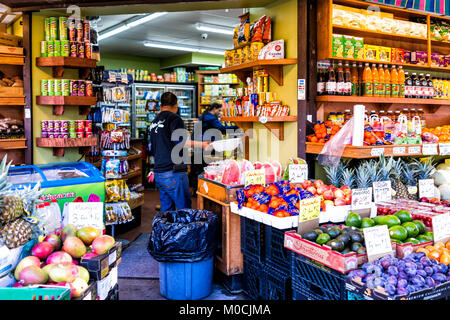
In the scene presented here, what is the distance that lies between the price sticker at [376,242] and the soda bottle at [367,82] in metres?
2.47

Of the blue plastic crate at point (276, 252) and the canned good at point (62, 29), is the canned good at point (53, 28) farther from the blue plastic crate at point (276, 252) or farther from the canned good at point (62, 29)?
the blue plastic crate at point (276, 252)

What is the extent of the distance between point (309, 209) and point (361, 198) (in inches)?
21.2

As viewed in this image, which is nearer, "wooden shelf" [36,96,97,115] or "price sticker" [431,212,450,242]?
"price sticker" [431,212,450,242]

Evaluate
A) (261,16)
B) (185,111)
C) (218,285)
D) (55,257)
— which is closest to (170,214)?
(218,285)

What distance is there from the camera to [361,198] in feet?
10.0

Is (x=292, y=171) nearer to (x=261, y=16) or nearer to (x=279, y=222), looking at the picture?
(x=279, y=222)

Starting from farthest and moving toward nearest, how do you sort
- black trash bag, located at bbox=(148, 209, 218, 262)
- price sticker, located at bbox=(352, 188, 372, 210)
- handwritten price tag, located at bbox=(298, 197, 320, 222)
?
1. black trash bag, located at bbox=(148, 209, 218, 262)
2. price sticker, located at bbox=(352, 188, 372, 210)
3. handwritten price tag, located at bbox=(298, 197, 320, 222)

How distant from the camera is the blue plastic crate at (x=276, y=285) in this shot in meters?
2.75

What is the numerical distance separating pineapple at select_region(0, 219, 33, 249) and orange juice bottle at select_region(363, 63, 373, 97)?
143 inches

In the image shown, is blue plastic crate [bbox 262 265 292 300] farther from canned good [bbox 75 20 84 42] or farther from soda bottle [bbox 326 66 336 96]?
canned good [bbox 75 20 84 42]

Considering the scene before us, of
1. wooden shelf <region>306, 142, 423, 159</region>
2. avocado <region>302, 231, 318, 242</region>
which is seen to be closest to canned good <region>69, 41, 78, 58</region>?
wooden shelf <region>306, 142, 423, 159</region>

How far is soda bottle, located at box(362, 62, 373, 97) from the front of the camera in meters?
4.41

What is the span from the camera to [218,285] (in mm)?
3641

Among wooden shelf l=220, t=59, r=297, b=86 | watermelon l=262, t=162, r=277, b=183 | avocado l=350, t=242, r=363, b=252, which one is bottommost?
avocado l=350, t=242, r=363, b=252
